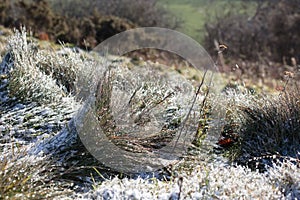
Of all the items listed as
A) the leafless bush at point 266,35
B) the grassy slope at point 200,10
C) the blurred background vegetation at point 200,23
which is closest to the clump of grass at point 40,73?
the blurred background vegetation at point 200,23

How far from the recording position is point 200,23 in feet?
74.3

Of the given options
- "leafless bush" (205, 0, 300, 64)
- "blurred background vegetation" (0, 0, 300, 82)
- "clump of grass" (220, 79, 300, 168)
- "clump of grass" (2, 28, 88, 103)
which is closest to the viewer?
"clump of grass" (220, 79, 300, 168)

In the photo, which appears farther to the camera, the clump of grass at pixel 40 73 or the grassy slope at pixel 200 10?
the grassy slope at pixel 200 10

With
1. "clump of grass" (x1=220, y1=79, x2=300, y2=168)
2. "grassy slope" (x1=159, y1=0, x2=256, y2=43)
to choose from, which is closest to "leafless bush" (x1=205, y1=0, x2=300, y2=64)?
"grassy slope" (x1=159, y1=0, x2=256, y2=43)

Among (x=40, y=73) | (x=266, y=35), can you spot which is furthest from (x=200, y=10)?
(x=40, y=73)

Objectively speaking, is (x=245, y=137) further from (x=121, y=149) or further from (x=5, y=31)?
(x=5, y=31)

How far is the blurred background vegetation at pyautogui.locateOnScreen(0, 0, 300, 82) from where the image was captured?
13.3 meters

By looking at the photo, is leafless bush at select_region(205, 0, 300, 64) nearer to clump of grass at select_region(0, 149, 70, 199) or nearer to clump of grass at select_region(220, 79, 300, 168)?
clump of grass at select_region(220, 79, 300, 168)

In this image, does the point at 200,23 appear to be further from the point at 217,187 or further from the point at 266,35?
the point at 217,187

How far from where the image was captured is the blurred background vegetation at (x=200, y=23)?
43.8ft

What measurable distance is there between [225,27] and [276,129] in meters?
14.7

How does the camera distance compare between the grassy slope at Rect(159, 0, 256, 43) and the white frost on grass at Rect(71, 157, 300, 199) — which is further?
the grassy slope at Rect(159, 0, 256, 43)

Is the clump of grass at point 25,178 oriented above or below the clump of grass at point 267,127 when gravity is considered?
below

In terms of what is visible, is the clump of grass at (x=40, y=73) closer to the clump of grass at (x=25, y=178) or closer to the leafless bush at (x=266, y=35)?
the clump of grass at (x=25, y=178)
